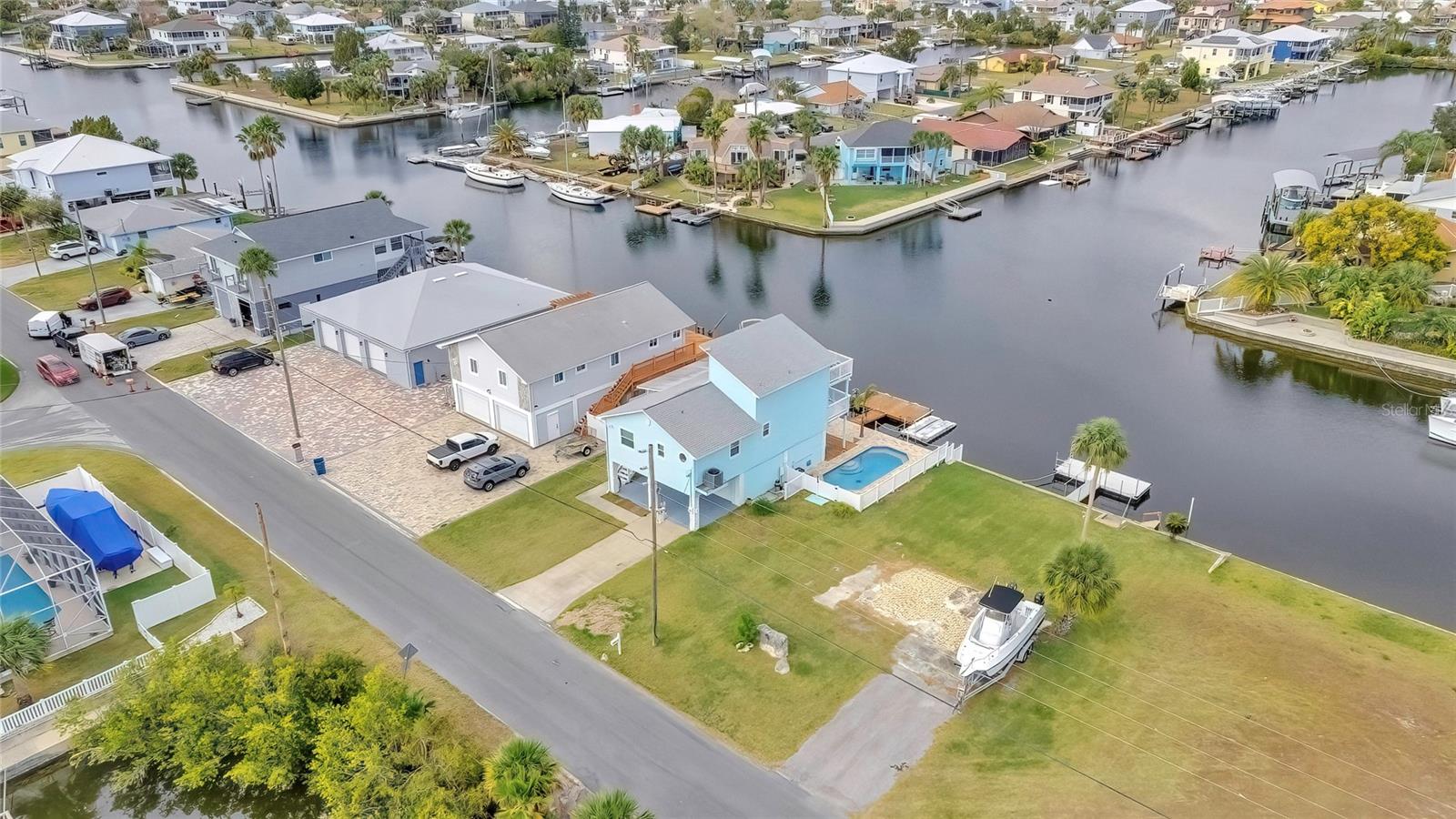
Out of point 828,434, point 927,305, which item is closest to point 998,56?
point 927,305

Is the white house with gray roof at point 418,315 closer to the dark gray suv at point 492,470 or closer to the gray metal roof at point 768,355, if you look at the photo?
the dark gray suv at point 492,470

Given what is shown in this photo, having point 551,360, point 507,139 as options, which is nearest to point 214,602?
point 551,360

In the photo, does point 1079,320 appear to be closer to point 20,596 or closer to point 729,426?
point 729,426

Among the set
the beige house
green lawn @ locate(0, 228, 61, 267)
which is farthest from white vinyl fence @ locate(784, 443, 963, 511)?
green lawn @ locate(0, 228, 61, 267)

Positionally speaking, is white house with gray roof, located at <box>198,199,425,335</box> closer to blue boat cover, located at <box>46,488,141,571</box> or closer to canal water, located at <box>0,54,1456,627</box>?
canal water, located at <box>0,54,1456,627</box>

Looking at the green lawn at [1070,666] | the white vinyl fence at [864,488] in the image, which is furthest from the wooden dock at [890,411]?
the green lawn at [1070,666]

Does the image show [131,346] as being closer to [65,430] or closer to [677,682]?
[65,430]
